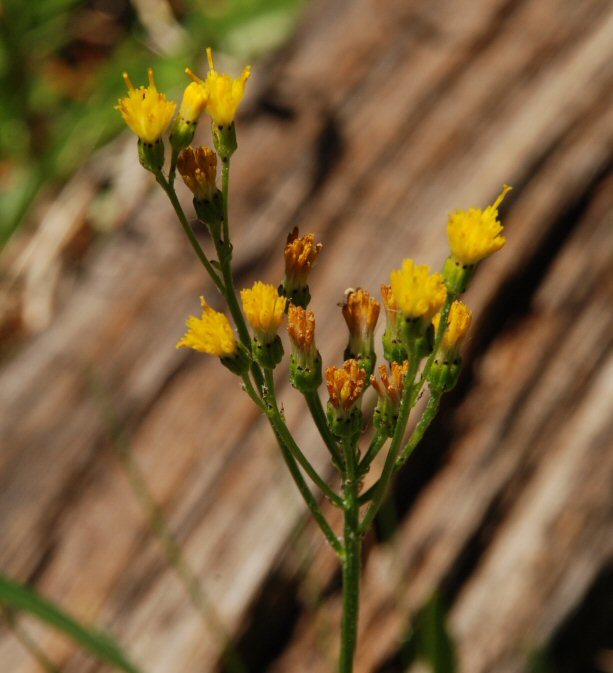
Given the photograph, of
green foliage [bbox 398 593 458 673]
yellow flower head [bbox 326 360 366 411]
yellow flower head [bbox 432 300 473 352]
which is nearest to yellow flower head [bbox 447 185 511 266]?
yellow flower head [bbox 432 300 473 352]

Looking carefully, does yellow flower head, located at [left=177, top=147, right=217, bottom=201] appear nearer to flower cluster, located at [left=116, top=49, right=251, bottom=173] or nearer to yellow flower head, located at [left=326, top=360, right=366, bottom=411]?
flower cluster, located at [left=116, top=49, right=251, bottom=173]

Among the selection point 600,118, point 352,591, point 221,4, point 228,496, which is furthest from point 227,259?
point 221,4

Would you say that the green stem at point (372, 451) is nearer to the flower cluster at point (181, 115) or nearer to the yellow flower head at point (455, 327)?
the yellow flower head at point (455, 327)

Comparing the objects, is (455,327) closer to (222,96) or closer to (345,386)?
(345,386)

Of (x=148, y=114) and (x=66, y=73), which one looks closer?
(x=148, y=114)

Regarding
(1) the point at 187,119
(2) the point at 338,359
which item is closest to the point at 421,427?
(1) the point at 187,119

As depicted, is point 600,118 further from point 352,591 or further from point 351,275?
point 352,591
